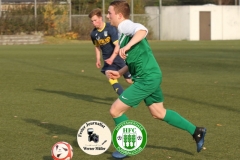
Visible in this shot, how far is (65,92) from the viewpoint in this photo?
48.7ft

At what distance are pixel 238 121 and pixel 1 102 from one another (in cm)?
499

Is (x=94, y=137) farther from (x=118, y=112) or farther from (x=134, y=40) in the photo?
(x=134, y=40)

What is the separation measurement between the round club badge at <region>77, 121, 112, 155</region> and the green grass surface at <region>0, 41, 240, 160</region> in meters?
0.42

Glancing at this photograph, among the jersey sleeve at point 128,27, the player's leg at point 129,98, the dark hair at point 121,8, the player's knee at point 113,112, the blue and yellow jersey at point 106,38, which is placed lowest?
the player's knee at point 113,112

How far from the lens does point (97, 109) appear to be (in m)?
11.8

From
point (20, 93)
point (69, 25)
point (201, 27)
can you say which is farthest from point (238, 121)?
point (201, 27)

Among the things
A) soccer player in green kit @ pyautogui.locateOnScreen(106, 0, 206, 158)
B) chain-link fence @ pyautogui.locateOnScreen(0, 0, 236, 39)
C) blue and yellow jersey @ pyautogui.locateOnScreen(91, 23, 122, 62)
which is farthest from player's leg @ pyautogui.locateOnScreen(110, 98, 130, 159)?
chain-link fence @ pyautogui.locateOnScreen(0, 0, 236, 39)

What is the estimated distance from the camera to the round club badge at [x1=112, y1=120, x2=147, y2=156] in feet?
23.2

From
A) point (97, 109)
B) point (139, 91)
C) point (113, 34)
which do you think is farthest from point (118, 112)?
point (113, 34)

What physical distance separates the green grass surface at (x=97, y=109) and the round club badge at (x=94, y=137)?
1.39 feet

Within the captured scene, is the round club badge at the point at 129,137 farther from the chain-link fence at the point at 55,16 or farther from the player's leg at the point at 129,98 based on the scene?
the chain-link fence at the point at 55,16

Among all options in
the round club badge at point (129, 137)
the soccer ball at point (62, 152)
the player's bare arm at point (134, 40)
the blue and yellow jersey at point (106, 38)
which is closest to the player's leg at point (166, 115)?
the round club badge at point (129, 137)

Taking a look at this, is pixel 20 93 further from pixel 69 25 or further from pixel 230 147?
pixel 69 25

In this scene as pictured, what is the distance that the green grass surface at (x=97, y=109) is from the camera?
26.5 ft
